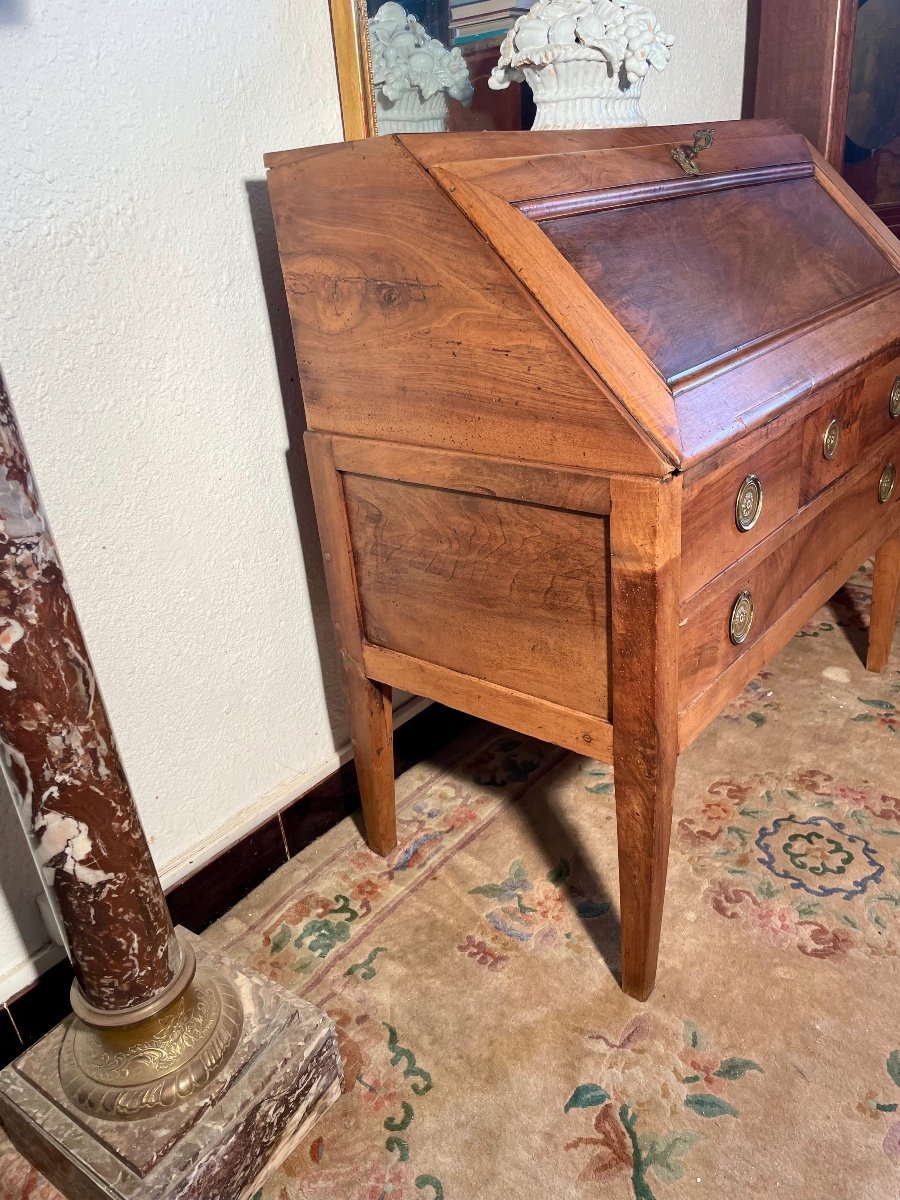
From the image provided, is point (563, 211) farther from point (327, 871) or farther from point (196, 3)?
point (327, 871)

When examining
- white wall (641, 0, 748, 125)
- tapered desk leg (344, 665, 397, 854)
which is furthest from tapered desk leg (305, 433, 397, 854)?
white wall (641, 0, 748, 125)

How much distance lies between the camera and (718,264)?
1236mm

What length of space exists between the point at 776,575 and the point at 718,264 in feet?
1.44

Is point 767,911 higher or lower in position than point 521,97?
lower

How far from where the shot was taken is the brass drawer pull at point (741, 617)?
1169mm

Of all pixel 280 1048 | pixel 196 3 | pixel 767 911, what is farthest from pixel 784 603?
pixel 196 3

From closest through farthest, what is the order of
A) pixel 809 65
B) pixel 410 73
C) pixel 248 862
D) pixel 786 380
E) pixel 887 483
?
pixel 786 380 < pixel 410 73 < pixel 248 862 < pixel 887 483 < pixel 809 65

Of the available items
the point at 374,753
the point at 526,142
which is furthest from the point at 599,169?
the point at 374,753

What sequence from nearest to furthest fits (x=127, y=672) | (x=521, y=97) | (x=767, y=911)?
(x=127, y=672) → (x=767, y=911) → (x=521, y=97)

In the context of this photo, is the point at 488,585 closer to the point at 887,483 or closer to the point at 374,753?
the point at 374,753

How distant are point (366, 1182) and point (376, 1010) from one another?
0.24 metres

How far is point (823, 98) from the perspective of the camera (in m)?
2.14

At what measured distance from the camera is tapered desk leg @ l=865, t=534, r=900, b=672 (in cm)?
185

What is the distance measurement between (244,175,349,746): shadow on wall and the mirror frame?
0.18 metres
